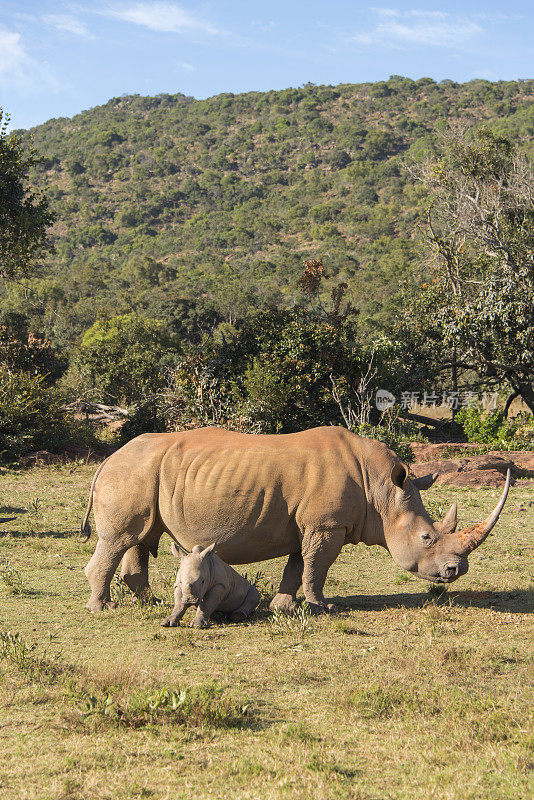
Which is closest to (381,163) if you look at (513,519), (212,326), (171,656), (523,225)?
(212,326)

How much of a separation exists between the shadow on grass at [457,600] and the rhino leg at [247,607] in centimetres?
101

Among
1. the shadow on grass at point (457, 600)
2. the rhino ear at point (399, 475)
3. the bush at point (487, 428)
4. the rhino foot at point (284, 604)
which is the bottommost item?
the bush at point (487, 428)

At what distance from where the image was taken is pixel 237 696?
550 centimetres

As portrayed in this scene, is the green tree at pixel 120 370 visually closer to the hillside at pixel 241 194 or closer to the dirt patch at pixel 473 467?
the dirt patch at pixel 473 467

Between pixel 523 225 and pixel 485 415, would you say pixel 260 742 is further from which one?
pixel 523 225

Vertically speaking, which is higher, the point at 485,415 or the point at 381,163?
the point at 381,163

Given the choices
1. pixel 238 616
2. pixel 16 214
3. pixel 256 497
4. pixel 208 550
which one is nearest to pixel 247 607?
pixel 238 616

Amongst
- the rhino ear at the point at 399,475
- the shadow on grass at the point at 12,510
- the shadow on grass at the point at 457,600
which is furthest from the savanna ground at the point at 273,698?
the shadow on grass at the point at 12,510

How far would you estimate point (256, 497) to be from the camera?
7719 millimetres

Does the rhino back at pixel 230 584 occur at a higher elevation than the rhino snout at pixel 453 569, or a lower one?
lower

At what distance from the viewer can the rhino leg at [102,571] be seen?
7785mm

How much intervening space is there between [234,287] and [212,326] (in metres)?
11.3

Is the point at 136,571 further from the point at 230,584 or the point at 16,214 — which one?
the point at 16,214

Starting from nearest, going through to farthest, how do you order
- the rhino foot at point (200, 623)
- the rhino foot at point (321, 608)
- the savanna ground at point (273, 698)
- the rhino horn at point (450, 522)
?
the savanna ground at point (273, 698) < the rhino foot at point (200, 623) < the rhino horn at point (450, 522) < the rhino foot at point (321, 608)
